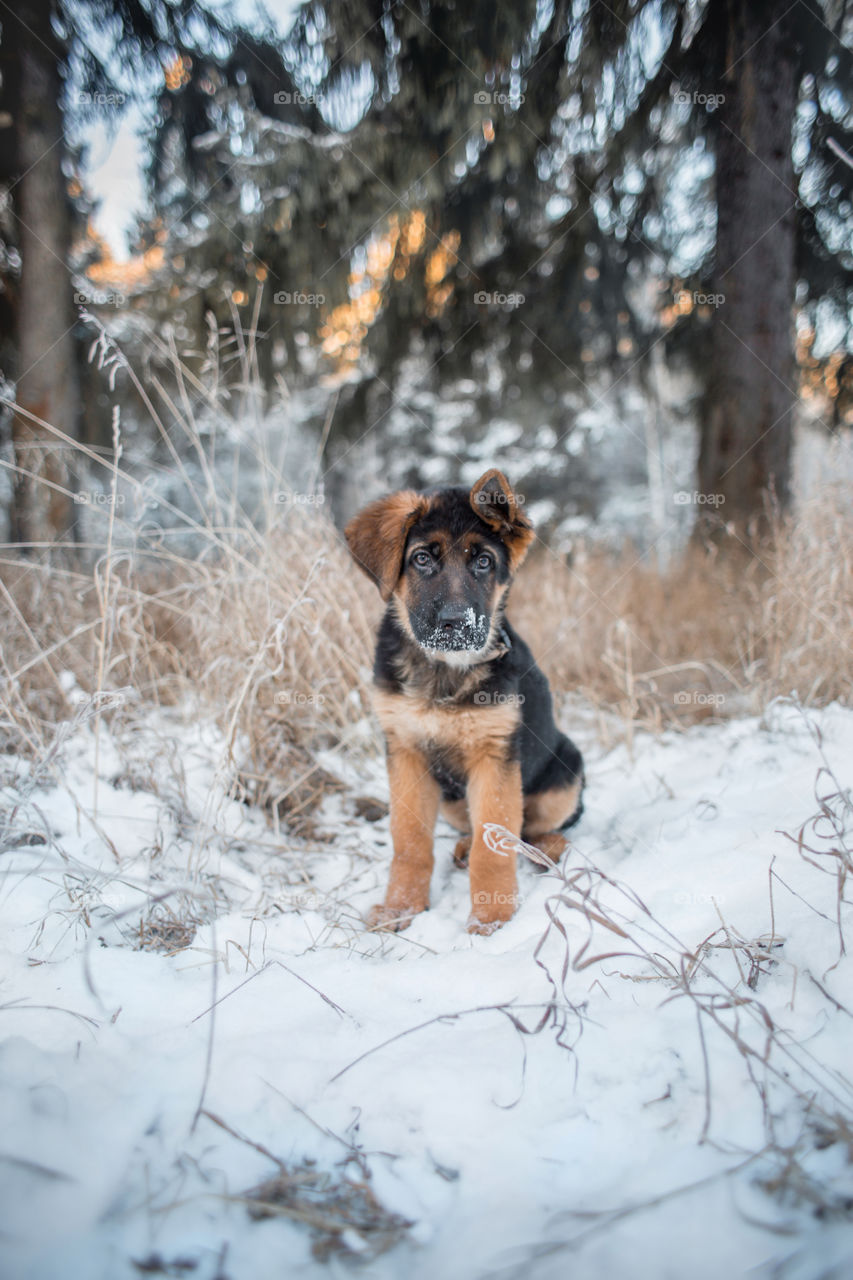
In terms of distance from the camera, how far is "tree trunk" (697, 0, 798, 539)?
20.8 feet

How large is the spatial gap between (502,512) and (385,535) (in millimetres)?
504

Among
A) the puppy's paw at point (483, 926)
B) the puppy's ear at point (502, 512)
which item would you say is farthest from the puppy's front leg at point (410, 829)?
the puppy's ear at point (502, 512)

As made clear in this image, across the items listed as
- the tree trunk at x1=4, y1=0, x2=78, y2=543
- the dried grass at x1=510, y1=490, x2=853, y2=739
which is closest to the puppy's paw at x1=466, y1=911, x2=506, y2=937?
the dried grass at x1=510, y1=490, x2=853, y2=739

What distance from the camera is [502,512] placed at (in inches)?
105

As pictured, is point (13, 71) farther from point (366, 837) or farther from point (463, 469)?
point (366, 837)

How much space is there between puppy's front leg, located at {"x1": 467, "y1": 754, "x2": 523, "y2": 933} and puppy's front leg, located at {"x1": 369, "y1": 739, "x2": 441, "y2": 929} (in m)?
0.20

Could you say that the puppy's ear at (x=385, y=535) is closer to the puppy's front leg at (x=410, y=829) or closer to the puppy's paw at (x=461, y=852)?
the puppy's front leg at (x=410, y=829)

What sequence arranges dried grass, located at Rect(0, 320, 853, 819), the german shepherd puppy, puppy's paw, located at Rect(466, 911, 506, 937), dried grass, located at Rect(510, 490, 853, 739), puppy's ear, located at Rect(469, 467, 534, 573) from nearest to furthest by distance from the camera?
puppy's paw, located at Rect(466, 911, 506, 937)
the german shepherd puppy
puppy's ear, located at Rect(469, 467, 534, 573)
dried grass, located at Rect(0, 320, 853, 819)
dried grass, located at Rect(510, 490, 853, 739)

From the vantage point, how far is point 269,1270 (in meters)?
1.03

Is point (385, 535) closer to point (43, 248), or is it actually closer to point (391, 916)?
point (391, 916)

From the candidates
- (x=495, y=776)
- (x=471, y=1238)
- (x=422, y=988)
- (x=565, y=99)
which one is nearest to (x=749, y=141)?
(x=565, y=99)

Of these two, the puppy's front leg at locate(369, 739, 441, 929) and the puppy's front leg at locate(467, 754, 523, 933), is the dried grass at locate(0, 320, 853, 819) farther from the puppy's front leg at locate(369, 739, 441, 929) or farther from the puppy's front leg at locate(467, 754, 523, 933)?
the puppy's front leg at locate(467, 754, 523, 933)

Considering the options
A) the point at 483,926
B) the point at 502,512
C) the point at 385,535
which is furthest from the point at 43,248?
the point at 483,926

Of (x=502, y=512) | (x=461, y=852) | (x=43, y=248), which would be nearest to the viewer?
(x=502, y=512)
